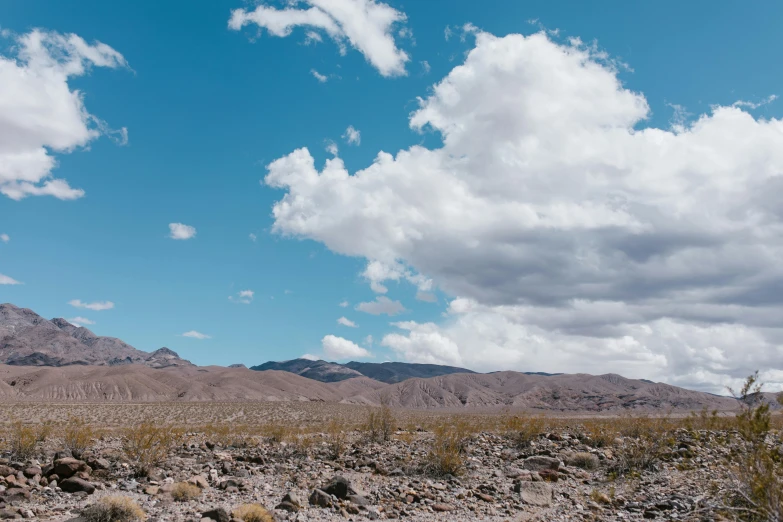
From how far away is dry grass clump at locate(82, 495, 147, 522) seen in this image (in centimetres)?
1008

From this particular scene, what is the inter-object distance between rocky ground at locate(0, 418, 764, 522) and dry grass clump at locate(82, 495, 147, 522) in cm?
56

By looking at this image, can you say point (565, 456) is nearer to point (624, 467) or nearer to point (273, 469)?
point (624, 467)

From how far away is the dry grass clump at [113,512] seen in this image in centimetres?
1008

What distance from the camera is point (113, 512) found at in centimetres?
1018

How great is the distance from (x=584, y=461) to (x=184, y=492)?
1123 cm

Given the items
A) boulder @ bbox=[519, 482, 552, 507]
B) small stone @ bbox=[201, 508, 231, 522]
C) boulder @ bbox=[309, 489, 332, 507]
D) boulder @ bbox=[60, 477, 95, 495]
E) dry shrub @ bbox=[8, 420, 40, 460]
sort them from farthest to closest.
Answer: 1. dry shrub @ bbox=[8, 420, 40, 460]
2. boulder @ bbox=[60, 477, 95, 495]
3. boulder @ bbox=[519, 482, 552, 507]
4. boulder @ bbox=[309, 489, 332, 507]
5. small stone @ bbox=[201, 508, 231, 522]

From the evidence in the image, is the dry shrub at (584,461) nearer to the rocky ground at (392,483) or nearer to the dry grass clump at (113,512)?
the rocky ground at (392,483)

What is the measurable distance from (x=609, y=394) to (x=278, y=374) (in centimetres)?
9431

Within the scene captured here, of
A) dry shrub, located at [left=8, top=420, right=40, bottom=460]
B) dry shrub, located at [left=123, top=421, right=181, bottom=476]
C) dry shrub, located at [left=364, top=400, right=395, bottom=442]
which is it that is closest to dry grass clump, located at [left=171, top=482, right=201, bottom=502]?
dry shrub, located at [left=123, top=421, right=181, bottom=476]

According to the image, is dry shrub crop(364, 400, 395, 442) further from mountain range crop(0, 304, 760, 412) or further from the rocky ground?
mountain range crop(0, 304, 760, 412)

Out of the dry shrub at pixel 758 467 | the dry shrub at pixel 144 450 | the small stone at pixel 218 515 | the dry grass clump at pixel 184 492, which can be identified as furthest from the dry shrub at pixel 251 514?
the dry shrub at pixel 758 467

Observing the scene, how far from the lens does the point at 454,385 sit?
160 m

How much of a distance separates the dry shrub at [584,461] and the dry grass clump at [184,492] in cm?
1063

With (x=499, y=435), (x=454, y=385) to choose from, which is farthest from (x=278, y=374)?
(x=499, y=435)
